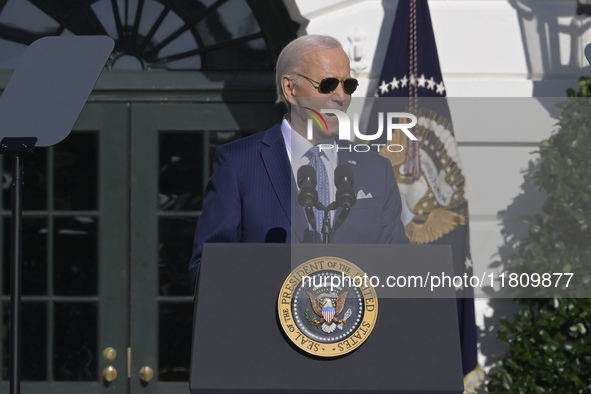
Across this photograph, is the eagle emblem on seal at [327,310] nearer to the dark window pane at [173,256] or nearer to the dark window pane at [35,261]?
the dark window pane at [173,256]

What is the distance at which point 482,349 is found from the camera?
16.7ft

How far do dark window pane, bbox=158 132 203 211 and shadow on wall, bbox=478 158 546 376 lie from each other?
190 cm

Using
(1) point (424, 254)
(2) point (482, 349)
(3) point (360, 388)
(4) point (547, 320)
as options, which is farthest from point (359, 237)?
(2) point (482, 349)

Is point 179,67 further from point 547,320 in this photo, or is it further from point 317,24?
point 547,320

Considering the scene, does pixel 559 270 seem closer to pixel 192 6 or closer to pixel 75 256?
pixel 192 6

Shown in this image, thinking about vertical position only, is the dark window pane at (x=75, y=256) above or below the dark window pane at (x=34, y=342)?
above

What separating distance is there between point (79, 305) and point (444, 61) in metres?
2.74

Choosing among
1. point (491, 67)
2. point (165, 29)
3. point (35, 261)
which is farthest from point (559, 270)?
point (35, 261)

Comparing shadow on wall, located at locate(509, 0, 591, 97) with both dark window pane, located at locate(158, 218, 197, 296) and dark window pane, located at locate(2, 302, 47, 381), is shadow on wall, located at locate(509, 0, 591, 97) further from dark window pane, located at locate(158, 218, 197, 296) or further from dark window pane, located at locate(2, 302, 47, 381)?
dark window pane, located at locate(2, 302, 47, 381)

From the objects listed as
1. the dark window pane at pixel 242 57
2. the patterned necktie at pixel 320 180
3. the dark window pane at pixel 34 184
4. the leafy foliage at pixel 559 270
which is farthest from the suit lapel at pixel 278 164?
the dark window pane at pixel 34 184

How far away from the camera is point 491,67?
524cm

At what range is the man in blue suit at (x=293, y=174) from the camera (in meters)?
2.37

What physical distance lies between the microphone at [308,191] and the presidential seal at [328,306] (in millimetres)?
156

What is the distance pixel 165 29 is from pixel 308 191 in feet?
12.4
